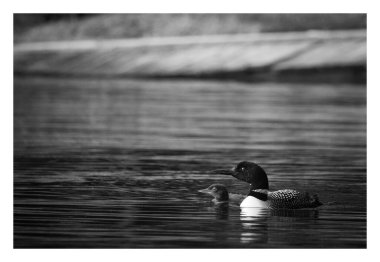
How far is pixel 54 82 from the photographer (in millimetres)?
22406

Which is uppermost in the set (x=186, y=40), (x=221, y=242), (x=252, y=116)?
(x=186, y=40)

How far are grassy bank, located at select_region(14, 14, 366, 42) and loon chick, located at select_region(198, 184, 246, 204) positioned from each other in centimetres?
522

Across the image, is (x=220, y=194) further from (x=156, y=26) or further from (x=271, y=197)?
(x=156, y=26)

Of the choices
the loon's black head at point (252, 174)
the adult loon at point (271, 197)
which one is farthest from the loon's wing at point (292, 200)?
the loon's black head at point (252, 174)

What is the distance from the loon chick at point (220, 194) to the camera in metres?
10.4

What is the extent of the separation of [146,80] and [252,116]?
16.1 feet

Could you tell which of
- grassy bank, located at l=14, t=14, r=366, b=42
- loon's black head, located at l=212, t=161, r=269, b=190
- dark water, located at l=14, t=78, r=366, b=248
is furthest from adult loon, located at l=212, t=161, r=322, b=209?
grassy bank, located at l=14, t=14, r=366, b=42

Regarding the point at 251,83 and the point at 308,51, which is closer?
the point at 308,51

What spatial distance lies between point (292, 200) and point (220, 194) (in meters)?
0.71

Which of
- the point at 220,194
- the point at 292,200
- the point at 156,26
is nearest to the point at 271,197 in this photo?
the point at 292,200

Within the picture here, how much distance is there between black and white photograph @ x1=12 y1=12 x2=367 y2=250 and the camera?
30.6 feet

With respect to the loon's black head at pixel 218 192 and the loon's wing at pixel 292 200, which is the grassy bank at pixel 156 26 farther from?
the loon's wing at pixel 292 200

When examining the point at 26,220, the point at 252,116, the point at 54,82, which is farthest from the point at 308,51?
the point at 26,220

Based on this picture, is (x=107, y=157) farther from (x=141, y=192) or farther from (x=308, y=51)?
(x=308, y=51)
